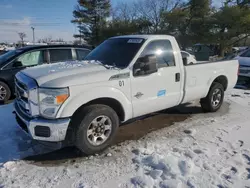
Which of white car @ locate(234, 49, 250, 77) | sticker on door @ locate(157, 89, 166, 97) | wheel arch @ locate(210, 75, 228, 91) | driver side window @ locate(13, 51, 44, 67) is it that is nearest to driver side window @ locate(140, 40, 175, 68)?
sticker on door @ locate(157, 89, 166, 97)

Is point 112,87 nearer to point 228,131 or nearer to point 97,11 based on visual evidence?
point 228,131

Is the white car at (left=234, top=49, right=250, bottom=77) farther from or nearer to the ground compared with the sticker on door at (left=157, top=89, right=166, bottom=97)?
farther from the ground

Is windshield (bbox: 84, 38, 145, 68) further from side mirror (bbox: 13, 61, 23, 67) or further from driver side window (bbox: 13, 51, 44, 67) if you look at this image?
side mirror (bbox: 13, 61, 23, 67)

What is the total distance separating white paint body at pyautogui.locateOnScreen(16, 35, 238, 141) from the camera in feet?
10.7

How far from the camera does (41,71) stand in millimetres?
3619

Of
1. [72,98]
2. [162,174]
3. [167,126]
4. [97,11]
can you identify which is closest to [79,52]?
[167,126]

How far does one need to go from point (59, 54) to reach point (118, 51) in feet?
12.7

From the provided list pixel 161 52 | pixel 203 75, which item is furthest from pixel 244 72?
pixel 161 52

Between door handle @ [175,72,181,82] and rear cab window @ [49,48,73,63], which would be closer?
door handle @ [175,72,181,82]

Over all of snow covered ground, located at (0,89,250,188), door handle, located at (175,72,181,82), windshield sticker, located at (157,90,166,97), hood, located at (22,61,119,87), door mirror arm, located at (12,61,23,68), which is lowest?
snow covered ground, located at (0,89,250,188)

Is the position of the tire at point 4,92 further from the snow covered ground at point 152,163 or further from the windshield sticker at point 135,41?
the windshield sticker at point 135,41

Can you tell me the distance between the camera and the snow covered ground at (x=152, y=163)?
9.57ft

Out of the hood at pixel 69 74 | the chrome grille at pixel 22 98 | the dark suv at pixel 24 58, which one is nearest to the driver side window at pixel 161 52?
the hood at pixel 69 74

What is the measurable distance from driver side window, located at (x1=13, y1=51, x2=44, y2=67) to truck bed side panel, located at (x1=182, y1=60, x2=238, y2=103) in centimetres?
467
